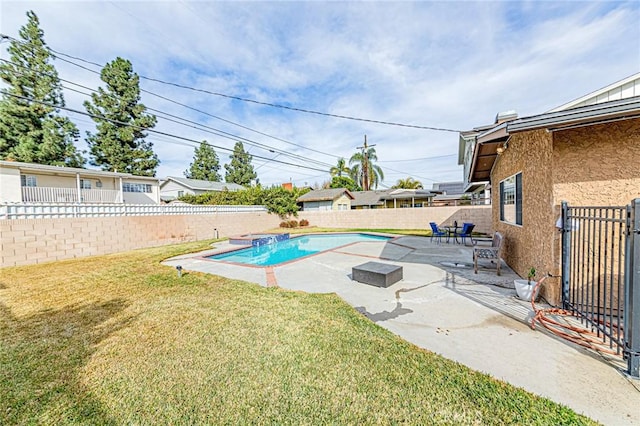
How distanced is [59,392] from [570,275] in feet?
22.8

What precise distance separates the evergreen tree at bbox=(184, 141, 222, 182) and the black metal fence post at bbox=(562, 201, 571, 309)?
46870mm

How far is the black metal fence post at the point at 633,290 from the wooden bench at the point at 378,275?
3.50 m

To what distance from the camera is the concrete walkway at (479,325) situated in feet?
7.83

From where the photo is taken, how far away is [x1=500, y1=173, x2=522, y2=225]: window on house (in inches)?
239

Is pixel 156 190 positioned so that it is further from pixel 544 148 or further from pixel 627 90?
pixel 627 90

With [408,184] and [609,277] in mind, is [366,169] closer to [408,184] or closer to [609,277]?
[408,184]

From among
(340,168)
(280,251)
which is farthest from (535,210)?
(340,168)

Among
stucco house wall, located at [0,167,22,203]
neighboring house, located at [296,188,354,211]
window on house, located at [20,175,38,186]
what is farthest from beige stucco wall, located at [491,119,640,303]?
window on house, located at [20,175,38,186]

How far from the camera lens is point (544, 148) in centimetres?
434

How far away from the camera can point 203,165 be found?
4394cm

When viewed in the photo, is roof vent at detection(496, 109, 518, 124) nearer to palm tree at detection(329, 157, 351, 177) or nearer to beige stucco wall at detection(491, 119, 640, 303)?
beige stucco wall at detection(491, 119, 640, 303)

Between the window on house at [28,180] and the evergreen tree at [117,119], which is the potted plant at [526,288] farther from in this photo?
the evergreen tree at [117,119]

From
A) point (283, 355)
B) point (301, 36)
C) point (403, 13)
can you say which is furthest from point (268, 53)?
point (283, 355)

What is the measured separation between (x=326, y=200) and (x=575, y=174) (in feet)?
85.1
